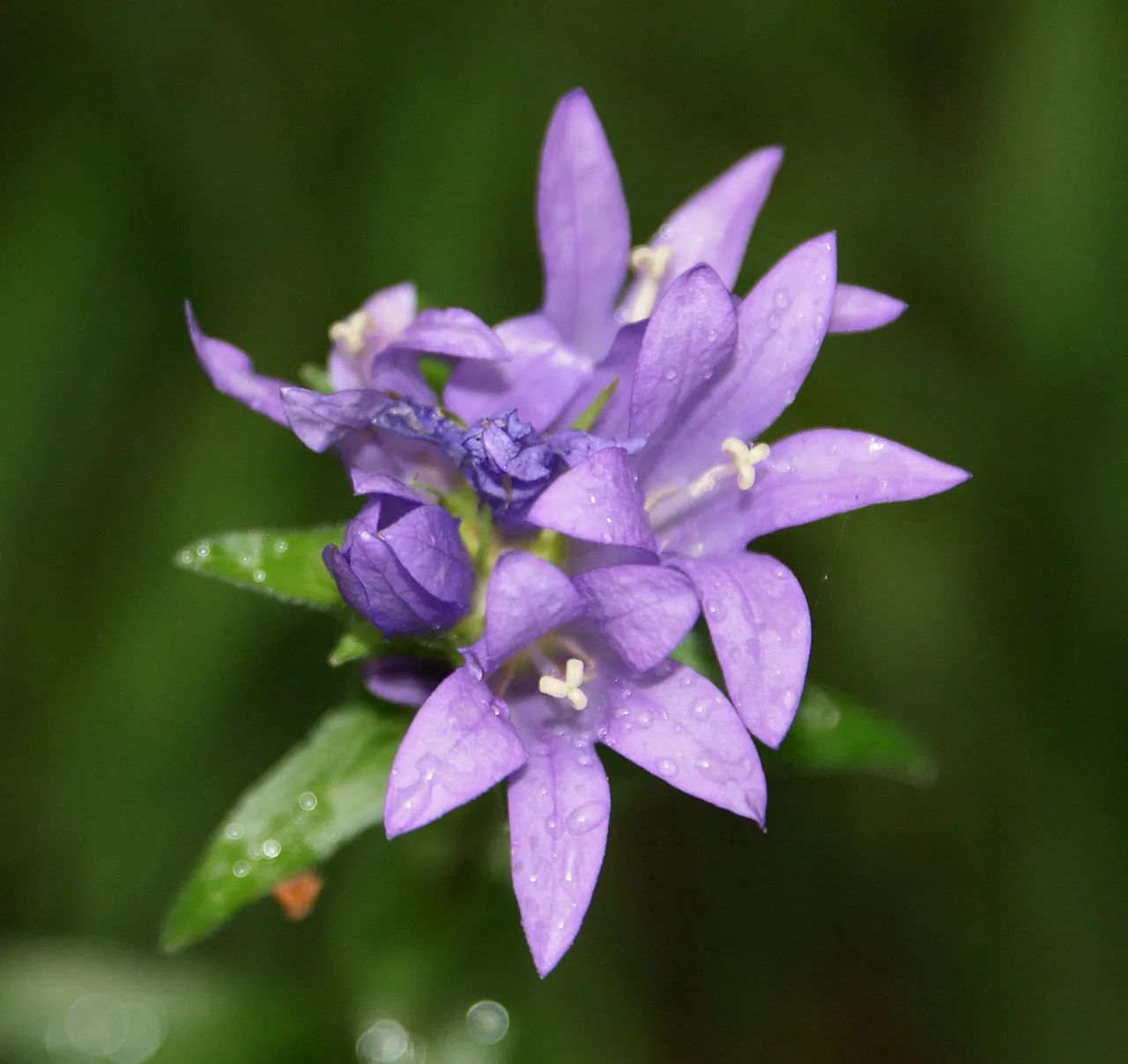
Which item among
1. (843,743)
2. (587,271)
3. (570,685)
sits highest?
(587,271)

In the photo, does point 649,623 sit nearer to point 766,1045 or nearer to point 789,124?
point 766,1045

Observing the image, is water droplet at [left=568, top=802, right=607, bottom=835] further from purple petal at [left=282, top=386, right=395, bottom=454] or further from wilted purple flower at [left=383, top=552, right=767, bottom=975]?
purple petal at [left=282, top=386, right=395, bottom=454]

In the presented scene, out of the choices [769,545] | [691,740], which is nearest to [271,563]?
[691,740]

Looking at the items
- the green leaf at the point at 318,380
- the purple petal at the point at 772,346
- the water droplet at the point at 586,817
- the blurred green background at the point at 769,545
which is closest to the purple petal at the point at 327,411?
the green leaf at the point at 318,380

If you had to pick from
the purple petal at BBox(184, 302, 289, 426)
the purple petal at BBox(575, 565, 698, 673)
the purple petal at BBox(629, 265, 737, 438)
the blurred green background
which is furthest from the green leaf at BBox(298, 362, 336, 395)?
the blurred green background

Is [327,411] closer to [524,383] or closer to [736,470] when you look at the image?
[524,383]

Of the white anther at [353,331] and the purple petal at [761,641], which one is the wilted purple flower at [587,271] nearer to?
the white anther at [353,331]

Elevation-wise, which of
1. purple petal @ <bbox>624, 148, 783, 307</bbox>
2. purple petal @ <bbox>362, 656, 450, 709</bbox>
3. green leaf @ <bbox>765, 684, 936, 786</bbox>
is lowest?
green leaf @ <bbox>765, 684, 936, 786</bbox>
